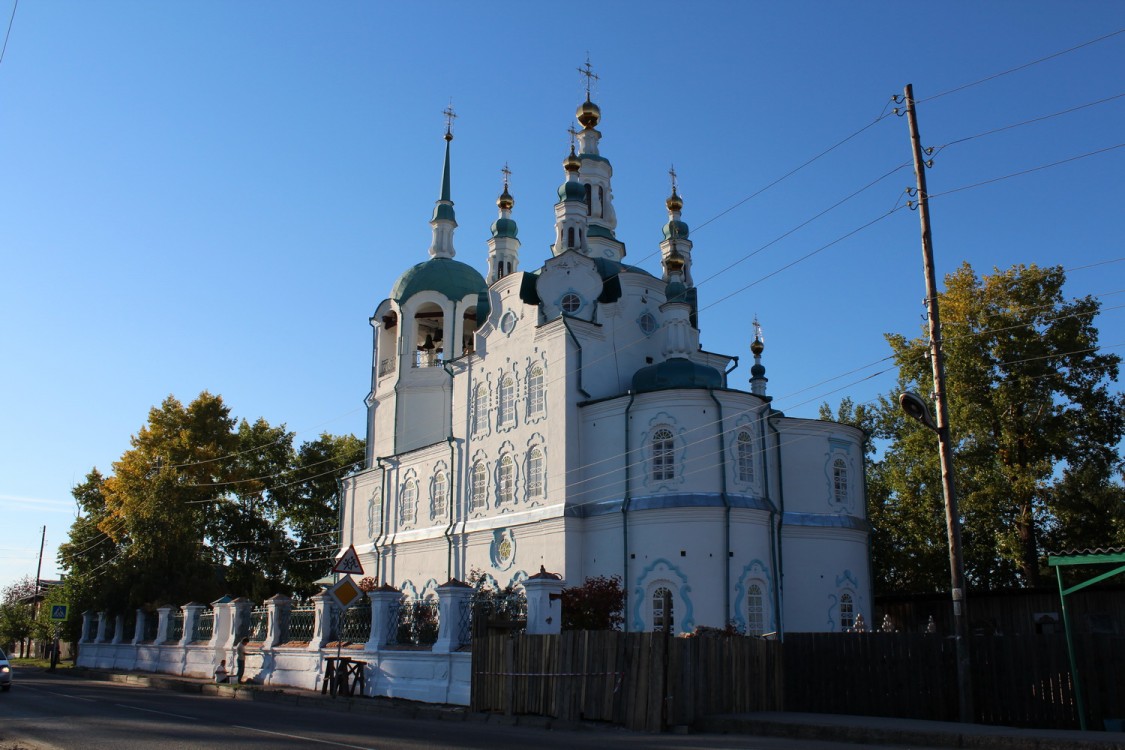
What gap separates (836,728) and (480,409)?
1948 cm

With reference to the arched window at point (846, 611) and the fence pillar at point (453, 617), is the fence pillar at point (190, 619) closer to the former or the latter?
the fence pillar at point (453, 617)

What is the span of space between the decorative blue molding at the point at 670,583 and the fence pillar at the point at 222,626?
10.4m

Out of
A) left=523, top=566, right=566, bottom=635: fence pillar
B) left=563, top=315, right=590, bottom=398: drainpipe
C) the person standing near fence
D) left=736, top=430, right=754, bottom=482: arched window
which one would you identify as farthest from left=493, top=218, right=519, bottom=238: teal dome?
left=523, top=566, right=566, bottom=635: fence pillar

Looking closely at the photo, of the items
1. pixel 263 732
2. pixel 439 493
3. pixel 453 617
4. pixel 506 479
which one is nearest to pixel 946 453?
pixel 453 617

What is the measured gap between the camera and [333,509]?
162 ft

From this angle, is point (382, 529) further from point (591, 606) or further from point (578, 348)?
point (591, 606)

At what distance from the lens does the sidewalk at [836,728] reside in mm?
10625

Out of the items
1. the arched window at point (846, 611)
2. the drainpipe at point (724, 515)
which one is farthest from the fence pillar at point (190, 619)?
the arched window at point (846, 611)

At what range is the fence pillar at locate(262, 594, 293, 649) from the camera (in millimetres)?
22922

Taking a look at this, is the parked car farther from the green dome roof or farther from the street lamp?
the street lamp

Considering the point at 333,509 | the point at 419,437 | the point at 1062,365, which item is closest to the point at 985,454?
the point at 1062,365

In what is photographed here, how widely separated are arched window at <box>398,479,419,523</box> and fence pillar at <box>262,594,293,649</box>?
9.73 metres

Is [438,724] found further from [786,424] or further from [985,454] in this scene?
[985,454]

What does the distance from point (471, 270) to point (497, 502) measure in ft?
37.4
